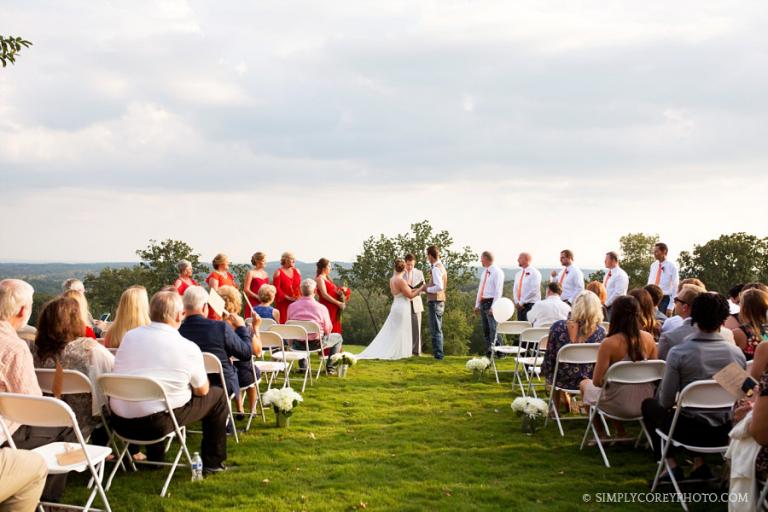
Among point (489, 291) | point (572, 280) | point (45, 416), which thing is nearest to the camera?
point (45, 416)

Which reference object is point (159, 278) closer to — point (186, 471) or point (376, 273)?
point (376, 273)

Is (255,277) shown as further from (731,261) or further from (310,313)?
(731,261)

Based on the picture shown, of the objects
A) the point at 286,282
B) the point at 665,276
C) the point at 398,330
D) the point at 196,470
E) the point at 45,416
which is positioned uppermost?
the point at 665,276

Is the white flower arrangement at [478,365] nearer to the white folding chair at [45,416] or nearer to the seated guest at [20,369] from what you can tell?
the seated guest at [20,369]

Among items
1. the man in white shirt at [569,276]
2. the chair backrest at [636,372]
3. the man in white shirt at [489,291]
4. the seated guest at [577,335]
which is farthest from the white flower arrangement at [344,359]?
the chair backrest at [636,372]

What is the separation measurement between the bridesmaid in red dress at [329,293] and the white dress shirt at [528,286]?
381 cm

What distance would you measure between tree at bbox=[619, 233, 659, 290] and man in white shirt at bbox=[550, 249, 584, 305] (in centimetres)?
2514

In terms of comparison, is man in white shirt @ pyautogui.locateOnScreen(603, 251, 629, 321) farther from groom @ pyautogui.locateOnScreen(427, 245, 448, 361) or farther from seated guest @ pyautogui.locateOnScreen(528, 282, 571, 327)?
seated guest @ pyautogui.locateOnScreen(528, 282, 571, 327)

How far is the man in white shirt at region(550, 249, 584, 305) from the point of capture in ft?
42.8

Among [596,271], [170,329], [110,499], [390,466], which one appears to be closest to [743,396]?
[390,466]

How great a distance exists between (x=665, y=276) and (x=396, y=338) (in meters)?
5.64

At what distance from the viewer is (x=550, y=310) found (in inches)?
357

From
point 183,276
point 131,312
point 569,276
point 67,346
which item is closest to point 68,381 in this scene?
point 67,346

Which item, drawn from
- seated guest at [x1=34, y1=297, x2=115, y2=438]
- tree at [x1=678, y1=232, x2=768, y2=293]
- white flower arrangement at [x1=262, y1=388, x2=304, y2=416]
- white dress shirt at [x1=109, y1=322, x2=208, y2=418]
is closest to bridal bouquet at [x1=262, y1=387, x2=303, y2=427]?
white flower arrangement at [x1=262, y1=388, x2=304, y2=416]
